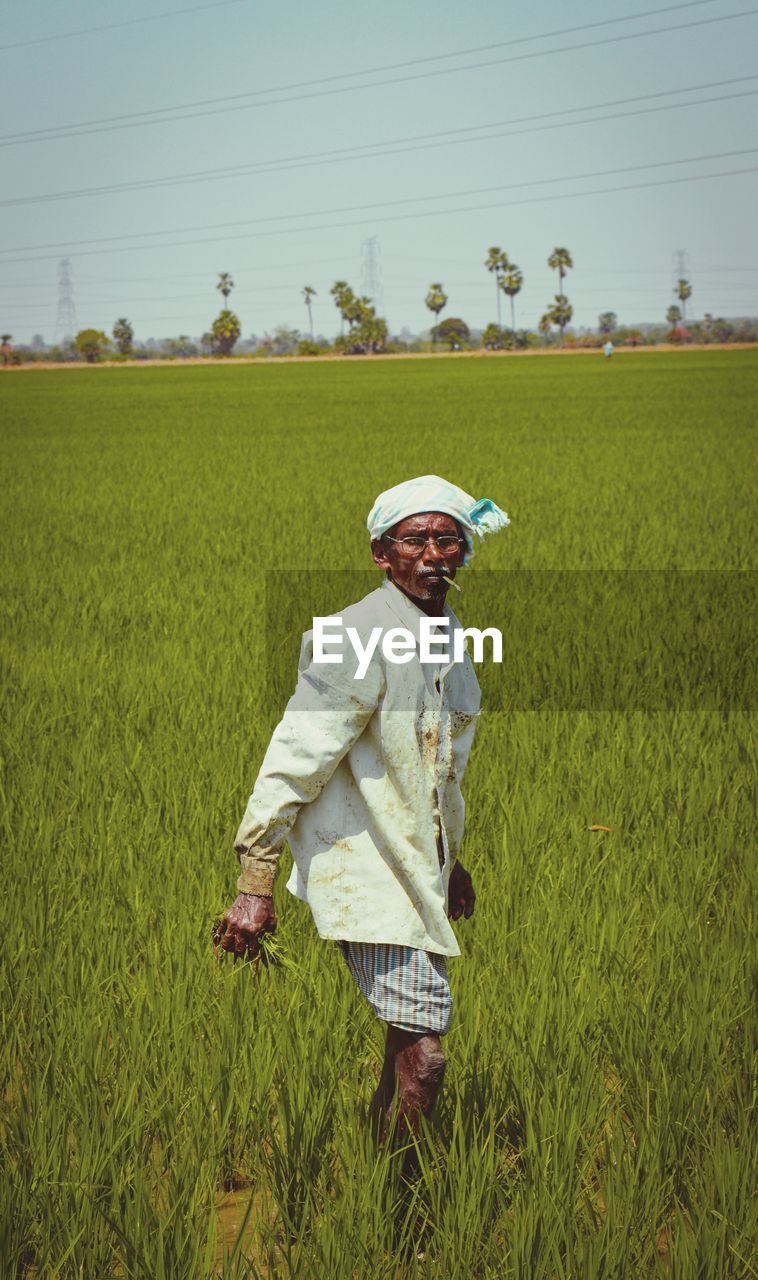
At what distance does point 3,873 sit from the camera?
3.61 meters

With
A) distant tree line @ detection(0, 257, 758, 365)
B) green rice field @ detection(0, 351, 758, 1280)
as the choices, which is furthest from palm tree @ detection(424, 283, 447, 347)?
green rice field @ detection(0, 351, 758, 1280)

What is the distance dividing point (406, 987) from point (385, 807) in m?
0.26

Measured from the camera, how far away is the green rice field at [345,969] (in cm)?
208

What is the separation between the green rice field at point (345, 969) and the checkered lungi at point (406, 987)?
179mm

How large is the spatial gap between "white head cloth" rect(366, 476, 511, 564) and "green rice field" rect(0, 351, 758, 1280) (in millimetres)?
676

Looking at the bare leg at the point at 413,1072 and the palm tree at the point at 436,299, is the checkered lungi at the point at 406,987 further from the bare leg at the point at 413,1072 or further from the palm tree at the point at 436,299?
the palm tree at the point at 436,299

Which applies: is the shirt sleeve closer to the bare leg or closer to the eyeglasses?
the eyeglasses

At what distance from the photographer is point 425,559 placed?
2014 mm

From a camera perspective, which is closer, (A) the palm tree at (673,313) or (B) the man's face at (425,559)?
(B) the man's face at (425,559)

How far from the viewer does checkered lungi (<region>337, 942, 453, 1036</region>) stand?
6.48 feet

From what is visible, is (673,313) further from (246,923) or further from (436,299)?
(246,923)

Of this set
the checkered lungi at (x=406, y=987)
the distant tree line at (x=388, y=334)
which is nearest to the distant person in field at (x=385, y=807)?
the checkered lungi at (x=406, y=987)

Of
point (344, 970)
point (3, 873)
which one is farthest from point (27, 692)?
point (344, 970)

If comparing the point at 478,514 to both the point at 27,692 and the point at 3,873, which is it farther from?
the point at 27,692
